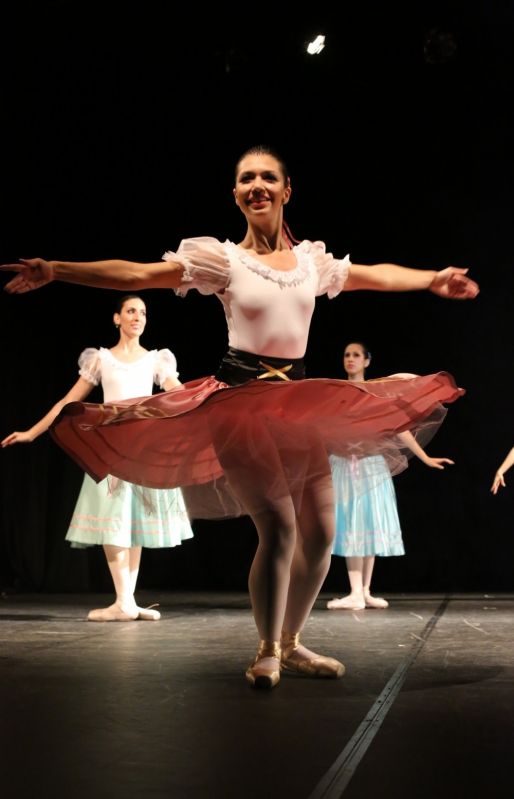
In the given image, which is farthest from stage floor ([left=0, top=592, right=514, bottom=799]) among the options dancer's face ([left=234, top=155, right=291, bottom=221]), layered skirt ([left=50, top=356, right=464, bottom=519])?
dancer's face ([left=234, top=155, right=291, bottom=221])

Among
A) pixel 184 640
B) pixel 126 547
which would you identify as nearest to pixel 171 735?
pixel 184 640

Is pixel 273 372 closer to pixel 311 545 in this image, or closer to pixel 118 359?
pixel 311 545

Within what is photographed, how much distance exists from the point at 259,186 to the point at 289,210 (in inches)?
138

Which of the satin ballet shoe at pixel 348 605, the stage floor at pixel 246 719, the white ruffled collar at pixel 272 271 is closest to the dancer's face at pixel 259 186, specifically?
the white ruffled collar at pixel 272 271

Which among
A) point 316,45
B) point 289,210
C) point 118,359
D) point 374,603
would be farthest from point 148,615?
point 316,45

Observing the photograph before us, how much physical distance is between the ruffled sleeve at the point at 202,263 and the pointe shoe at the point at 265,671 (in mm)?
891

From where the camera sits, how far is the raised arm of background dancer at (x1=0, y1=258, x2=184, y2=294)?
2.17 meters

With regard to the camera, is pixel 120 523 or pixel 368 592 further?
pixel 368 592

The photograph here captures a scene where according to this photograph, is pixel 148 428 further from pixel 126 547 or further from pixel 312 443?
pixel 126 547

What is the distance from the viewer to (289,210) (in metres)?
5.97

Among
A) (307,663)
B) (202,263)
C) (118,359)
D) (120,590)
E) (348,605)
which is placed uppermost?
(202,263)

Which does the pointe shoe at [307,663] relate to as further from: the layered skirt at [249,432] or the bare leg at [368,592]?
the bare leg at [368,592]

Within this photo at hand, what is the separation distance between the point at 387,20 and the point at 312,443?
337 cm

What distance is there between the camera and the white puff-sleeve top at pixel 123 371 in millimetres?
4297
